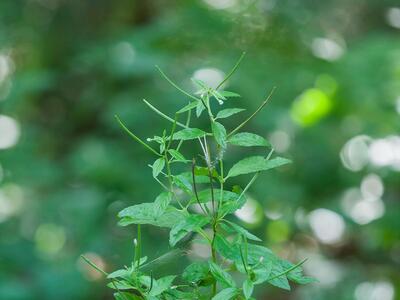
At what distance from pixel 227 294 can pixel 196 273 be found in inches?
2.0

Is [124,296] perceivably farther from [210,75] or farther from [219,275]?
[210,75]

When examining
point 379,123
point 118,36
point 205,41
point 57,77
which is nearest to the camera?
point 379,123

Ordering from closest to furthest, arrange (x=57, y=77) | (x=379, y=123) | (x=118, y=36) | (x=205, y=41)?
(x=379, y=123), (x=205, y=41), (x=118, y=36), (x=57, y=77)

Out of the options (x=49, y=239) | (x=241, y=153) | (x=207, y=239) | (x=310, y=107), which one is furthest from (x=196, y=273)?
(x=49, y=239)

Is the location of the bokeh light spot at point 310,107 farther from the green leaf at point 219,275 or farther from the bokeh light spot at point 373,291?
the green leaf at point 219,275

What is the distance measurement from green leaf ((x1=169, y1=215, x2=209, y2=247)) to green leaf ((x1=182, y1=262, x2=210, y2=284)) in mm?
28

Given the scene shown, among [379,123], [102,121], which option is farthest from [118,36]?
[379,123]

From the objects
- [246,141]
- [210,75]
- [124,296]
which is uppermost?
[246,141]

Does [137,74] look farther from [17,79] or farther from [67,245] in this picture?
[67,245]

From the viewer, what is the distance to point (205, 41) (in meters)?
2.69

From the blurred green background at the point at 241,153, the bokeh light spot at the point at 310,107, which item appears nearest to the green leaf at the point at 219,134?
the blurred green background at the point at 241,153

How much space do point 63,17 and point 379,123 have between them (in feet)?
4.92

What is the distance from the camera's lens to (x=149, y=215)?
63cm

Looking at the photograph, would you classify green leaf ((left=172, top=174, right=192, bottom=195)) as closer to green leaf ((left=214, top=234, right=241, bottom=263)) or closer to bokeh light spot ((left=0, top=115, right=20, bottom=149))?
green leaf ((left=214, top=234, right=241, bottom=263))
